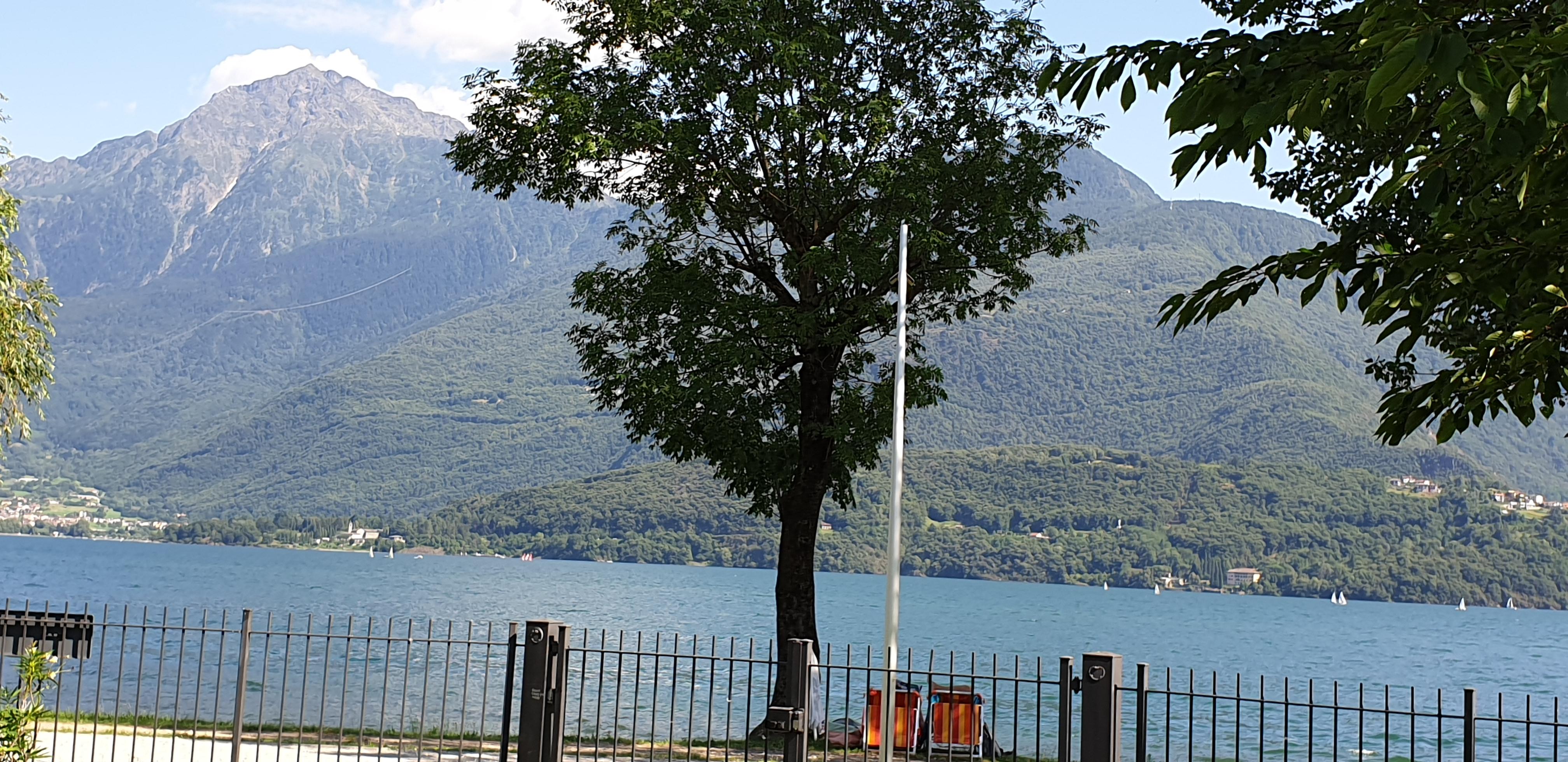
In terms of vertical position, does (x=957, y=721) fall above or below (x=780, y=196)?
below

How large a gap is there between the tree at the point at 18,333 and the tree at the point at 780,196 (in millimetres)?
A: 5270

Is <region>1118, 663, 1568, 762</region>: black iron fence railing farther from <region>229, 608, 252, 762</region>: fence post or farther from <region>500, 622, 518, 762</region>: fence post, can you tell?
<region>229, 608, 252, 762</region>: fence post

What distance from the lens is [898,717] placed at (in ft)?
49.3

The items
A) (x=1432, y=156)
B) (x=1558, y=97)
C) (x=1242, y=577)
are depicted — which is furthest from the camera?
(x=1242, y=577)

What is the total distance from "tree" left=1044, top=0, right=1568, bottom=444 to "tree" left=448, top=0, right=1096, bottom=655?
10184 mm

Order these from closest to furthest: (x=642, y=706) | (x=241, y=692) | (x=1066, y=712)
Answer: (x=1066, y=712) → (x=241, y=692) → (x=642, y=706)

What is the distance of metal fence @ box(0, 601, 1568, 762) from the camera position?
31.8ft

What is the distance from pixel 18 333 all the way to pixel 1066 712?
13.0 meters

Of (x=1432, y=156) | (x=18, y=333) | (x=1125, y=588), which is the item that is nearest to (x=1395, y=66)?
(x=1432, y=156)

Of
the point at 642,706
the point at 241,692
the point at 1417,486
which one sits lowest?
the point at 642,706

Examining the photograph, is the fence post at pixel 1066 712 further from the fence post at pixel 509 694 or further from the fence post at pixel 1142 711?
the fence post at pixel 509 694

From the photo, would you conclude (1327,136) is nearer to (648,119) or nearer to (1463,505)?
(648,119)

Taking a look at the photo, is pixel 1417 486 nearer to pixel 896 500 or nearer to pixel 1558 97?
pixel 896 500

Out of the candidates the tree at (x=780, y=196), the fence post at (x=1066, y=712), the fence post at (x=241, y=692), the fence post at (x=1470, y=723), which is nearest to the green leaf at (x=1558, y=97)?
the fence post at (x=1066, y=712)
